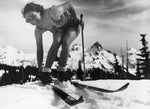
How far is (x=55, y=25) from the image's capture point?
5645 mm

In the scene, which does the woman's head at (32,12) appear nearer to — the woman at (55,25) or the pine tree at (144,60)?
the woman at (55,25)

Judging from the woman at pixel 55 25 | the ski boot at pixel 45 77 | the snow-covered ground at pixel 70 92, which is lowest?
the snow-covered ground at pixel 70 92

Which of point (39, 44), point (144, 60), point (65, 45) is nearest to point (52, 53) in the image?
point (65, 45)

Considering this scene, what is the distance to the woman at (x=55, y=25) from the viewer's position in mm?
5204

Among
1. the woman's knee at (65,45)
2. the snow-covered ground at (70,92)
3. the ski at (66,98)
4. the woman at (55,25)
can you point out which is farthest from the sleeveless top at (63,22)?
the ski at (66,98)

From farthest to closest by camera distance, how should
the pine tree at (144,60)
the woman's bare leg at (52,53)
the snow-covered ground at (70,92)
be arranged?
the pine tree at (144,60)
the woman's bare leg at (52,53)
the snow-covered ground at (70,92)

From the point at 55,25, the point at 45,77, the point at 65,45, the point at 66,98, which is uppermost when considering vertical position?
the point at 55,25

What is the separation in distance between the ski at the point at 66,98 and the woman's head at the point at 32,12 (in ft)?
4.06

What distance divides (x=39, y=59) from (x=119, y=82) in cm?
168

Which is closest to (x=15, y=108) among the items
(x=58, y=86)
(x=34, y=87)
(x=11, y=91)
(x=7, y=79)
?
(x=11, y=91)

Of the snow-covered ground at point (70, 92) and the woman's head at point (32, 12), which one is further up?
the woman's head at point (32, 12)

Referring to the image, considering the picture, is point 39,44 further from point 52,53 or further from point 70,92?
point 70,92

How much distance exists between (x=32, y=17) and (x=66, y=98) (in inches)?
61.2

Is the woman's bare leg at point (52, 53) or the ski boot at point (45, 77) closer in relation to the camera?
the ski boot at point (45, 77)
